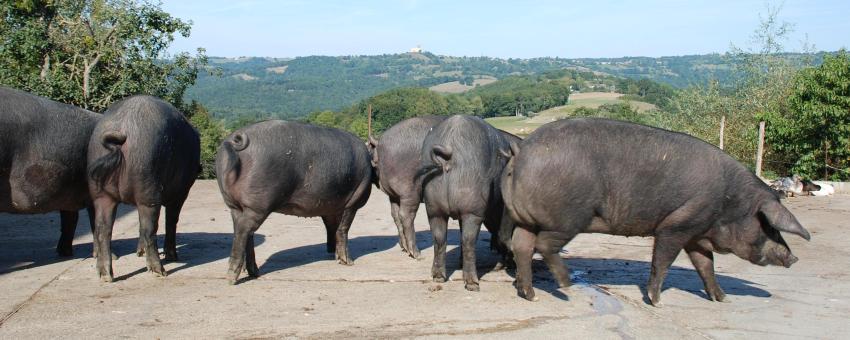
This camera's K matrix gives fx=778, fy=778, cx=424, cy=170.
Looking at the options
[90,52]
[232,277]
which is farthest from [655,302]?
[90,52]

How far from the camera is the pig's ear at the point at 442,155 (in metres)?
6.93

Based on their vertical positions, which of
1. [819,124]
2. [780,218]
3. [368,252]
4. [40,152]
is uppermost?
[40,152]

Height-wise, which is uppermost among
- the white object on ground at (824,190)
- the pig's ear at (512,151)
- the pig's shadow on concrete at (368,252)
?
the pig's ear at (512,151)

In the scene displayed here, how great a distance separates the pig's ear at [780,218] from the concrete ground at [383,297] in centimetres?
73

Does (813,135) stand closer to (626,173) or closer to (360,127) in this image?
(626,173)

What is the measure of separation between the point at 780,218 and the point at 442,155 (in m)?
2.88

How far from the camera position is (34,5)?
67.6 ft

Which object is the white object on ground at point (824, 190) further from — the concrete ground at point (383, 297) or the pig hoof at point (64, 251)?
the pig hoof at point (64, 251)

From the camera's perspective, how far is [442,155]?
6.99 metres

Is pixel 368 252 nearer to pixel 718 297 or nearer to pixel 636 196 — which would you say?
pixel 636 196

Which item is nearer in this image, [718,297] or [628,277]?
[718,297]

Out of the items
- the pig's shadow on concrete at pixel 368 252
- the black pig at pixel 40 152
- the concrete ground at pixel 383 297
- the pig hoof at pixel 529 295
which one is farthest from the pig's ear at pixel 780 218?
the black pig at pixel 40 152

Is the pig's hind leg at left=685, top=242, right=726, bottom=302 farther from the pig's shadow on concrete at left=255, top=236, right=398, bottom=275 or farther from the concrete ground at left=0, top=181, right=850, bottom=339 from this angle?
the pig's shadow on concrete at left=255, top=236, right=398, bottom=275

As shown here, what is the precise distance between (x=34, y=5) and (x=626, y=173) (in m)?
19.1
